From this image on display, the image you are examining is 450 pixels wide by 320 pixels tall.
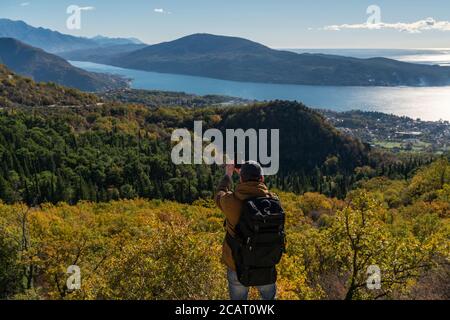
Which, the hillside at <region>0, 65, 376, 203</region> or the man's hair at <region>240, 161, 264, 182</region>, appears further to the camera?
the hillside at <region>0, 65, 376, 203</region>

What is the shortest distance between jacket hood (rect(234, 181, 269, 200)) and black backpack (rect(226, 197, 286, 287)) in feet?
0.76

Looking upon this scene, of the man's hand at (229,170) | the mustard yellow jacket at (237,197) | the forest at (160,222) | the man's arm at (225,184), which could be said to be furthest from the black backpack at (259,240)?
the forest at (160,222)

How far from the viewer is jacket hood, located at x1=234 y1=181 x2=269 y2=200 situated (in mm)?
8531

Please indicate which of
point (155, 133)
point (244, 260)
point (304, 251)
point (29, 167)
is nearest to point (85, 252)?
point (304, 251)

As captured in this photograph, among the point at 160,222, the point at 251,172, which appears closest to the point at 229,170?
the point at 251,172

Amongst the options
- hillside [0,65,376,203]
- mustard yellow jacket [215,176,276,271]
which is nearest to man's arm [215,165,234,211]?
mustard yellow jacket [215,176,276,271]

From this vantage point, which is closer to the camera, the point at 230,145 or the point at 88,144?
the point at 88,144

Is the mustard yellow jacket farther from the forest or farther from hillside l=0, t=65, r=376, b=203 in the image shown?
hillside l=0, t=65, r=376, b=203

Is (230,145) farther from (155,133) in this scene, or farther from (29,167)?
(29,167)

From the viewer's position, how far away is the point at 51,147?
13175 centimetres

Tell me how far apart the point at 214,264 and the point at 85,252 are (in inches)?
729

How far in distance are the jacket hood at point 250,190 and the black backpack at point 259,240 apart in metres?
0.23

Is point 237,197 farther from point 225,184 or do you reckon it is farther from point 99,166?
point 99,166
